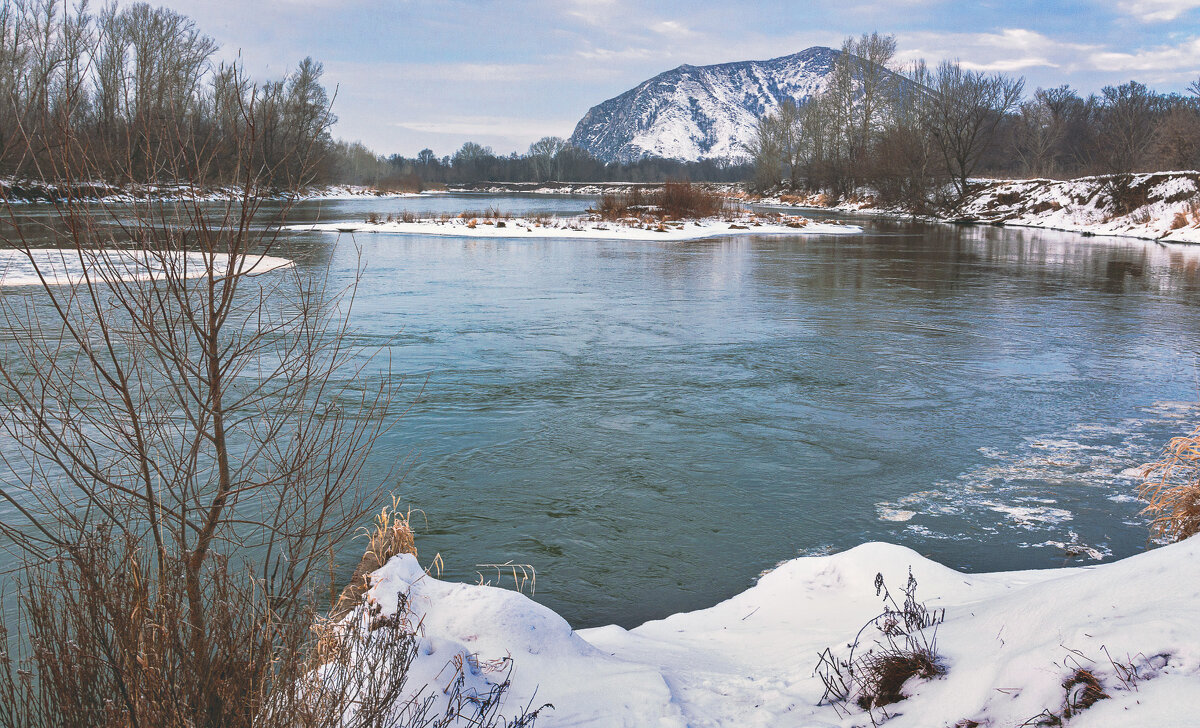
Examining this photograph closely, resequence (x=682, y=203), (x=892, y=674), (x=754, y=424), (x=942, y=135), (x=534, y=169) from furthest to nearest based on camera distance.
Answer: (x=534, y=169)
(x=942, y=135)
(x=682, y=203)
(x=754, y=424)
(x=892, y=674)

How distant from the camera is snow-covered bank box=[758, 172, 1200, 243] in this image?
1245 inches

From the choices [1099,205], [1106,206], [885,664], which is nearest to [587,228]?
[1106,206]

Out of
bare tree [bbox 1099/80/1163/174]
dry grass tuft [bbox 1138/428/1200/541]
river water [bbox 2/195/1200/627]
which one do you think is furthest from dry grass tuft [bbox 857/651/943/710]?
bare tree [bbox 1099/80/1163/174]

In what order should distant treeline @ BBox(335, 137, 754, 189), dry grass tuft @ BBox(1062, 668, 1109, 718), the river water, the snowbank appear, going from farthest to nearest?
distant treeline @ BBox(335, 137, 754, 189)
the snowbank
the river water
dry grass tuft @ BBox(1062, 668, 1109, 718)

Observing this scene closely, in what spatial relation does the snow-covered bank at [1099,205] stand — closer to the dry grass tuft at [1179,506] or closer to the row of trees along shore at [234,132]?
the row of trees along shore at [234,132]

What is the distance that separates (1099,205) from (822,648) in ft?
135

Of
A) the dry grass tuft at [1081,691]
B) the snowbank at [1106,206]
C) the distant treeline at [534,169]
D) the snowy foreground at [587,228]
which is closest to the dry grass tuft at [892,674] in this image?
the dry grass tuft at [1081,691]

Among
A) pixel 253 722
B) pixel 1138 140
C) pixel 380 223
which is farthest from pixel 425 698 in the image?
pixel 1138 140

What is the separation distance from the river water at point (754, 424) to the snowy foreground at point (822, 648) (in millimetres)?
611

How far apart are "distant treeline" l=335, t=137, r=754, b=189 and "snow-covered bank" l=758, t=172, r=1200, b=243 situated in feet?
287

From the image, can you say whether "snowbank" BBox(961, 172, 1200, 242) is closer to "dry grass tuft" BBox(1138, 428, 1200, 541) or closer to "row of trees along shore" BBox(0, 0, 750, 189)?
"row of trees along shore" BBox(0, 0, 750, 189)

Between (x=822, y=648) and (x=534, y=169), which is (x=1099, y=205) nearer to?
(x=822, y=648)

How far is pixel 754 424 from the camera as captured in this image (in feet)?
24.7

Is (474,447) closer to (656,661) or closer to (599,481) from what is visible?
(599,481)
